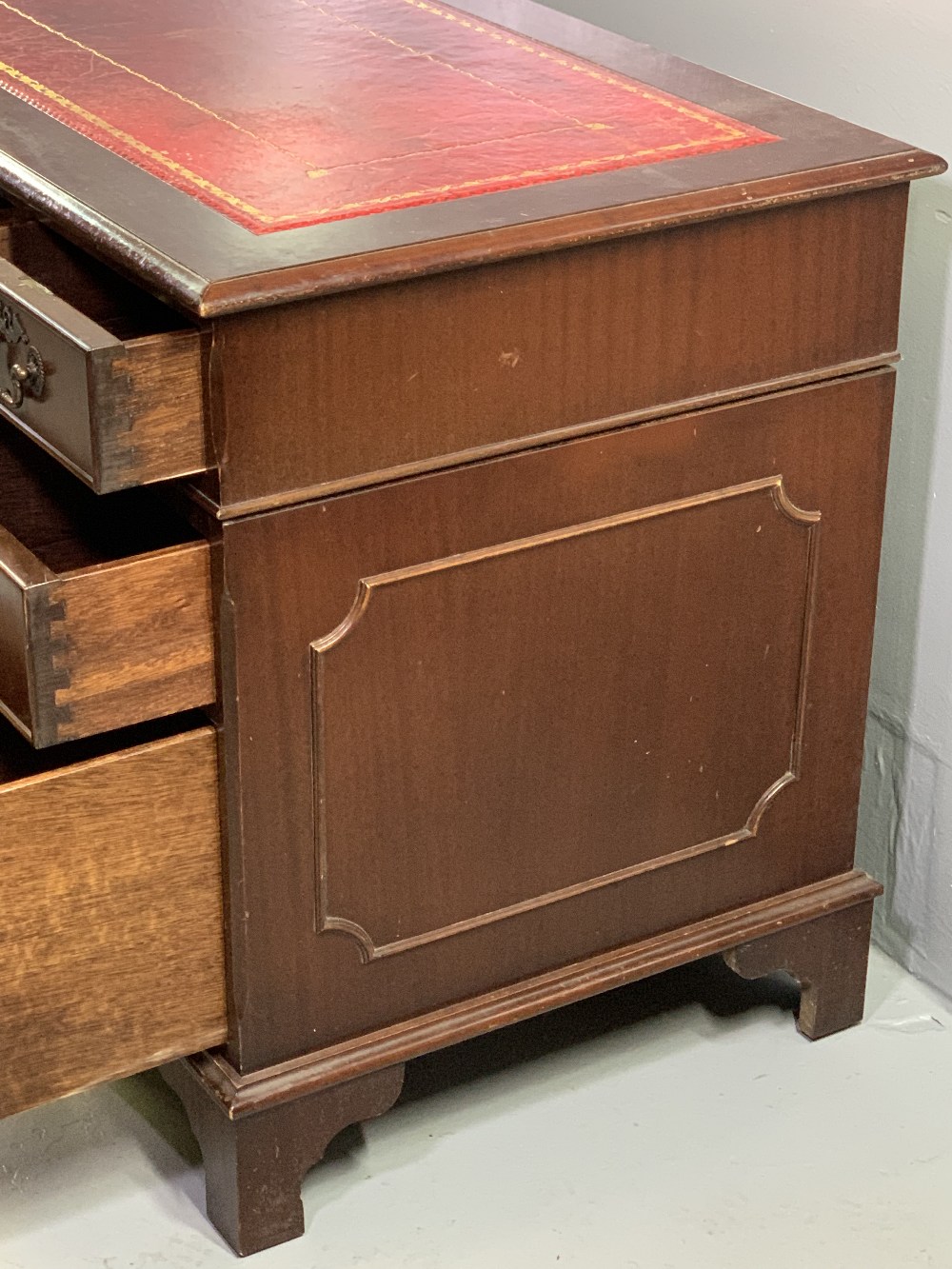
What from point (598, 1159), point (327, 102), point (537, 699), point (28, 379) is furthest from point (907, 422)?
point (28, 379)

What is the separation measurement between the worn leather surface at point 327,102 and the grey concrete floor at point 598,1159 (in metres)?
0.75

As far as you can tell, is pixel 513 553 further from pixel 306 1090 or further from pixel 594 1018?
pixel 594 1018

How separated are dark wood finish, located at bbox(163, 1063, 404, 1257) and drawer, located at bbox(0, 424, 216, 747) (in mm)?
336

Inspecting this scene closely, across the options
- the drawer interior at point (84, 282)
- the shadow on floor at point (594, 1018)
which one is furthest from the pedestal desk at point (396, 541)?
the shadow on floor at point (594, 1018)

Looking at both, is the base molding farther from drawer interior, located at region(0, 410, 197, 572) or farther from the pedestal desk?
drawer interior, located at region(0, 410, 197, 572)

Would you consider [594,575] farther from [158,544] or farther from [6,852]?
[6,852]

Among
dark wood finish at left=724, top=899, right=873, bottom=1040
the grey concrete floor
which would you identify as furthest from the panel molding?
the grey concrete floor

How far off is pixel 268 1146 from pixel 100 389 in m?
0.60

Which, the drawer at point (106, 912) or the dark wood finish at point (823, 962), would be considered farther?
the dark wood finish at point (823, 962)

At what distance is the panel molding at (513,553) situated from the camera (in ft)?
4.32

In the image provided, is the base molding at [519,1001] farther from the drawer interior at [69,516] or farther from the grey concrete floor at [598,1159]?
the drawer interior at [69,516]

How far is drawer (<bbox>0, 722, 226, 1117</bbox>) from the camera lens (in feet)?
4.21

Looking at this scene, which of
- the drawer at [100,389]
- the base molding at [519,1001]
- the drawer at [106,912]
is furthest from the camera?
the base molding at [519,1001]

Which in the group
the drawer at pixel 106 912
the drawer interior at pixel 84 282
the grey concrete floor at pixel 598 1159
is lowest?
the grey concrete floor at pixel 598 1159
